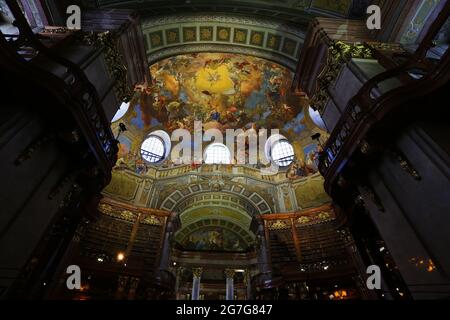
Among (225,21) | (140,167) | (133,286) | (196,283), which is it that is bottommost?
(133,286)

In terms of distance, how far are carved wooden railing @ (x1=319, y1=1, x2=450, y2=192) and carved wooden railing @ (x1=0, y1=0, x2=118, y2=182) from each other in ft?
20.6

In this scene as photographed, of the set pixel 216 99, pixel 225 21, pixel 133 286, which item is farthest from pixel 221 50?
pixel 133 286

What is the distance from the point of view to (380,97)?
17.2ft

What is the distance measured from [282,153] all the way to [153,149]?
10.6m

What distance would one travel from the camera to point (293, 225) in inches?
605

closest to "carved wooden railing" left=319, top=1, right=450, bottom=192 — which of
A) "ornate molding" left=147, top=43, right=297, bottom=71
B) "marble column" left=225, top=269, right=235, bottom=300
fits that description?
"ornate molding" left=147, top=43, right=297, bottom=71

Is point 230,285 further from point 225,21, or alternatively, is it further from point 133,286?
point 225,21

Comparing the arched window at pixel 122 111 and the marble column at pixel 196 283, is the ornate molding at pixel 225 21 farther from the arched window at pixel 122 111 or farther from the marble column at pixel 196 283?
the marble column at pixel 196 283

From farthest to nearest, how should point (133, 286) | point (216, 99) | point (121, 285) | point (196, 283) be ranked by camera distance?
point (216, 99)
point (196, 283)
point (133, 286)
point (121, 285)

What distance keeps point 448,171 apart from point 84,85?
767cm

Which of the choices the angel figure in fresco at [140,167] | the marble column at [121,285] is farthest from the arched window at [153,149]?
the marble column at [121,285]

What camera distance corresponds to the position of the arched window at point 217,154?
20.8 m

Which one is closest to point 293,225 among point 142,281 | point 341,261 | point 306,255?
point 306,255

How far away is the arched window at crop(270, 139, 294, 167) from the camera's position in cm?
2008
